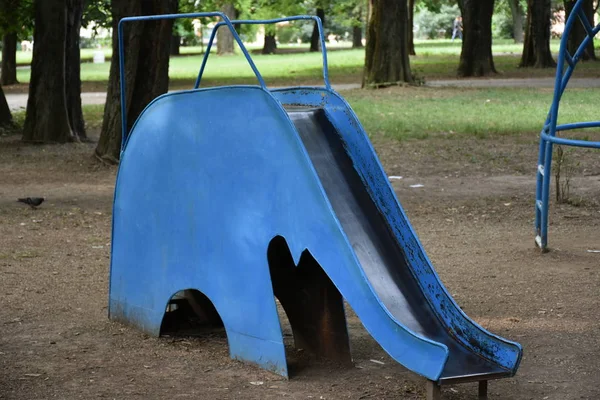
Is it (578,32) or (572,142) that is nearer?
(572,142)

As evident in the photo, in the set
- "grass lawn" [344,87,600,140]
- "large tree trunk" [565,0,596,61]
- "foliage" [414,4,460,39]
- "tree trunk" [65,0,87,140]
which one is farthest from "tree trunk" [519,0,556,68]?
"foliage" [414,4,460,39]

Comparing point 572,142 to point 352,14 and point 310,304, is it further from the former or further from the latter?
point 352,14

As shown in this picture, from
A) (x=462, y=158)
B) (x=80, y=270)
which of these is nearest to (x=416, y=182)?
(x=462, y=158)

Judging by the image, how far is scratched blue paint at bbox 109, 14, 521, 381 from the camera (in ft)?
15.4

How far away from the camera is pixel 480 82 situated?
27.3 metres

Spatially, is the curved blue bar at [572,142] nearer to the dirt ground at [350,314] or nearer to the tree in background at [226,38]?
the dirt ground at [350,314]

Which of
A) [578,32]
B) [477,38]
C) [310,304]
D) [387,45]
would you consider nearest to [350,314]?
[310,304]

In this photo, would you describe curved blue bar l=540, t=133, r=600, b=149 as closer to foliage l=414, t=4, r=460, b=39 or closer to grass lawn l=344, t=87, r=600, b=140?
grass lawn l=344, t=87, r=600, b=140

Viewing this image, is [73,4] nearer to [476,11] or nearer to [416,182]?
[416,182]

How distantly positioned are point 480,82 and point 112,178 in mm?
16296

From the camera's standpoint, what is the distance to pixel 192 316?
6285 millimetres

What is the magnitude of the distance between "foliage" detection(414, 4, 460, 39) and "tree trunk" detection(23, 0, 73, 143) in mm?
65197

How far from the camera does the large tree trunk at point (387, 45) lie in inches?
942

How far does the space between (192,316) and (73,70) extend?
36.6 feet
